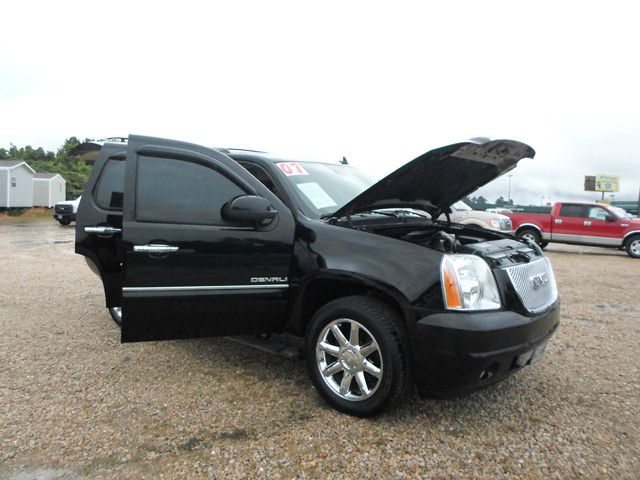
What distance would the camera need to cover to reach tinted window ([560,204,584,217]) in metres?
14.0

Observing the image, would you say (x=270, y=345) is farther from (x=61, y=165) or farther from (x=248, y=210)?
(x=61, y=165)

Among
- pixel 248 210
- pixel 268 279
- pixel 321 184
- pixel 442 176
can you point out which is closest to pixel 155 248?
pixel 248 210

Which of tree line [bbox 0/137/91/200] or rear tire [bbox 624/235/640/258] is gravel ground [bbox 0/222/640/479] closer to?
rear tire [bbox 624/235/640/258]

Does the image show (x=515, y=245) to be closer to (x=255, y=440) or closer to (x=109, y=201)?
(x=255, y=440)

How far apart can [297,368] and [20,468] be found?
1.88m

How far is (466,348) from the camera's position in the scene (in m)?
2.42

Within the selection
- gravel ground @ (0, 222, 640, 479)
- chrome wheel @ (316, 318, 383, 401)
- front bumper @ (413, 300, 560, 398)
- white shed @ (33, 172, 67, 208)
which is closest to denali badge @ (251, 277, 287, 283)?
chrome wheel @ (316, 318, 383, 401)

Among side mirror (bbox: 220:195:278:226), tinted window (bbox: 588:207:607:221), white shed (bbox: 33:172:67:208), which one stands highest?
tinted window (bbox: 588:207:607:221)

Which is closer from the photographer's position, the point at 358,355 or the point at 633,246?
the point at 358,355

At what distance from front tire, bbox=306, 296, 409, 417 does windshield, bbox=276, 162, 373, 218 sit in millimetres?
786

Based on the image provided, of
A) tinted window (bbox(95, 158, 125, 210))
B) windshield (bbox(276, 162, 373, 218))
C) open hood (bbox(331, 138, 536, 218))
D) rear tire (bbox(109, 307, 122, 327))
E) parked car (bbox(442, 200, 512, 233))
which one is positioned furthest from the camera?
parked car (bbox(442, 200, 512, 233))

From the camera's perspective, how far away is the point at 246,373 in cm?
347

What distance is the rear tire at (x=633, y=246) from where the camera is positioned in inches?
521

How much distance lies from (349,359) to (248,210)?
115cm
